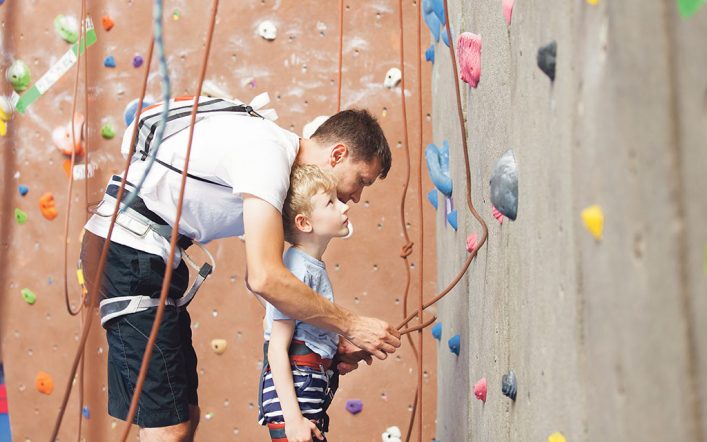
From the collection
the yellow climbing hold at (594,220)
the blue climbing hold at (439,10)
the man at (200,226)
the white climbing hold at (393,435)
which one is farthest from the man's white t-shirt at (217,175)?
the white climbing hold at (393,435)

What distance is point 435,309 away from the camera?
3148mm

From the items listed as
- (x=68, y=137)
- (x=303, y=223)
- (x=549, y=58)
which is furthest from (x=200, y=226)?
(x=68, y=137)

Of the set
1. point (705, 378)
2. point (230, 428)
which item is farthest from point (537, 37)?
point (230, 428)

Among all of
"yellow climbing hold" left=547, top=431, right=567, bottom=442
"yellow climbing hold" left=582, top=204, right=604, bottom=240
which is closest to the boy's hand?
"yellow climbing hold" left=547, top=431, right=567, bottom=442

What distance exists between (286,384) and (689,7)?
3.88 ft

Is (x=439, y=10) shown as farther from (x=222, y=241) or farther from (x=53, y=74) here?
(x=53, y=74)

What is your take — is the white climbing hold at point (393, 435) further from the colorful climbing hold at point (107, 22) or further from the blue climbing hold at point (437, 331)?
the colorful climbing hold at point (107, 22)

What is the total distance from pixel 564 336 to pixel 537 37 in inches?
16.2

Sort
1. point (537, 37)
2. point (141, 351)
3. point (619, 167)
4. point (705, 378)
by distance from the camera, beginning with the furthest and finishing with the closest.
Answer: point (141, 351) < point (537, 37) < point (619, 167) < point (705, 378)

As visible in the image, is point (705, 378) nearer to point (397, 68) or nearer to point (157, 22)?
point (157, 22)

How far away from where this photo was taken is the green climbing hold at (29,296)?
3.25 meters

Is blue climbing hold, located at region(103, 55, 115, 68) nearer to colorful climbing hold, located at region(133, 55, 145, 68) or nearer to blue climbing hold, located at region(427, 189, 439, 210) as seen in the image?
colorful climbing hold, located at region(133, 55, 145, 68)

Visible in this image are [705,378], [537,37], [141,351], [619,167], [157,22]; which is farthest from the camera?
[141,351]

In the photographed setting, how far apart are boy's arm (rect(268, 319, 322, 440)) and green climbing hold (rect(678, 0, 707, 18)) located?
113 cm
